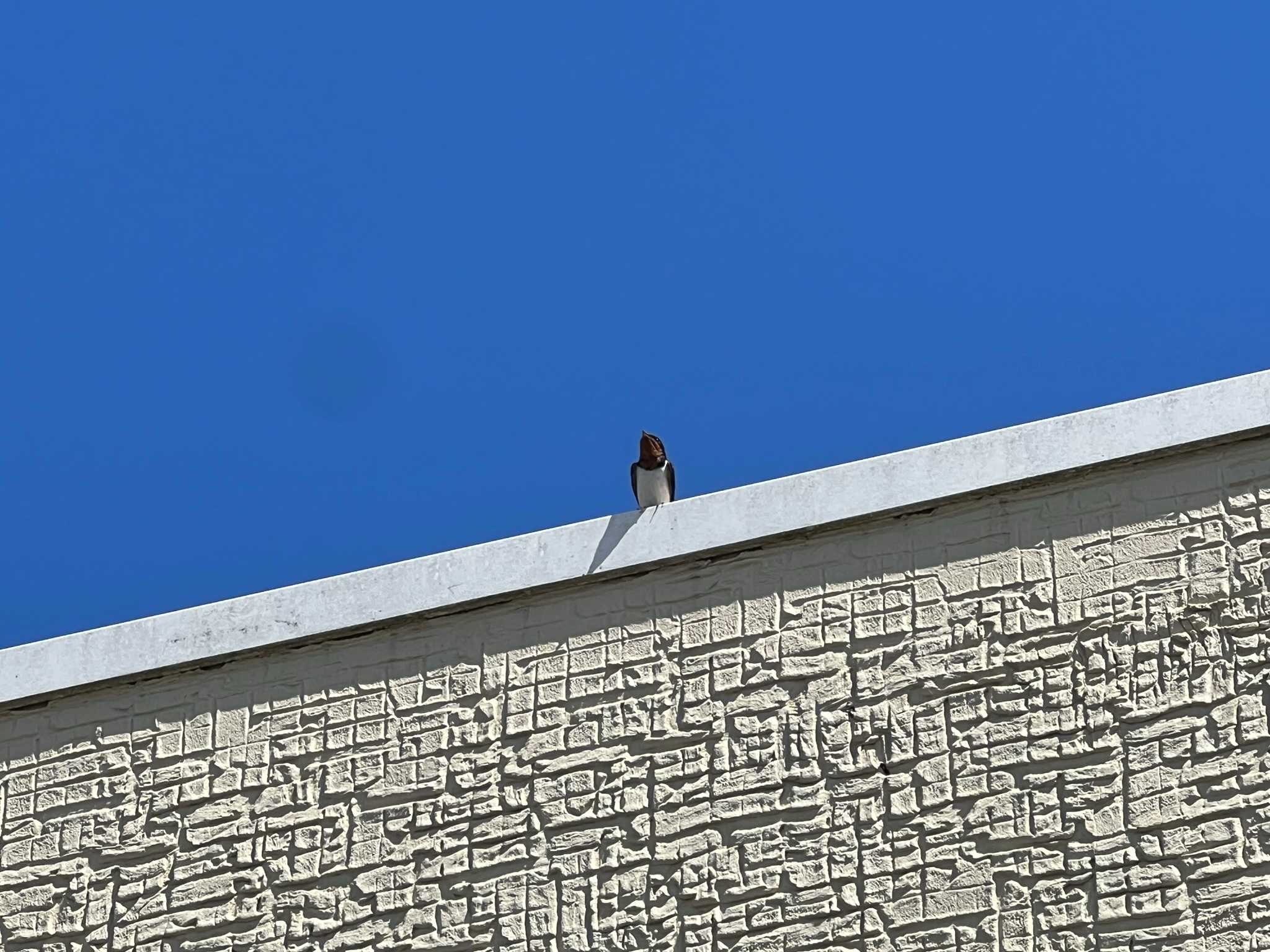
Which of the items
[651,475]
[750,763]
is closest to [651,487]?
[651,475]

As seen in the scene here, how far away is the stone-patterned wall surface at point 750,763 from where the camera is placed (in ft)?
24.1

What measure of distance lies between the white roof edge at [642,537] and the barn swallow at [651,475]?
3.0 inches

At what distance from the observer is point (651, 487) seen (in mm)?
8406

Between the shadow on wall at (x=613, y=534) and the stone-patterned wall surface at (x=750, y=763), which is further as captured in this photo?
the shadow on wall at (x=613, y=534)

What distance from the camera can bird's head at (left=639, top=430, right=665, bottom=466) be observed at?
8.37 metres

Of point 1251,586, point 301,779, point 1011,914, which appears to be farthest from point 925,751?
point 301,779

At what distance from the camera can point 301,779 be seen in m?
8.43

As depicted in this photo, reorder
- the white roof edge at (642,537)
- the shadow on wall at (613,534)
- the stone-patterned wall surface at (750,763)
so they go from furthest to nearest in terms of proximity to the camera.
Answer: the shadow on wall at (613,534) < the white roof edge at (642,537) < the stone-patterned wall surface at (750,763)

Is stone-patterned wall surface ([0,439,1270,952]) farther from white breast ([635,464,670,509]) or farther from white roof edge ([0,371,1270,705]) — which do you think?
white breast ([635,464,670,509])

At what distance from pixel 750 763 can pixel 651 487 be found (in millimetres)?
1197

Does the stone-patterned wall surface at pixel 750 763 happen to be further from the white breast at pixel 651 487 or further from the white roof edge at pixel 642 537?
the white breast at pixel 651 487

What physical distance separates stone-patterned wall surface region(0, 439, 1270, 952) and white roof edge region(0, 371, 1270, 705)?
0.31ft

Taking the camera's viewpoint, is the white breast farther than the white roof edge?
Yes

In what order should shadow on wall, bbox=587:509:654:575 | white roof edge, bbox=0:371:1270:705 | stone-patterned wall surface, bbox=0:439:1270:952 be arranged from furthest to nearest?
shadow on wall, bbox=587:509:654:575 < white roof edge, bbox=0:371:1270:705 < stone-patterned wall surface, bbox=0:439:1270:952
